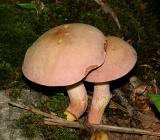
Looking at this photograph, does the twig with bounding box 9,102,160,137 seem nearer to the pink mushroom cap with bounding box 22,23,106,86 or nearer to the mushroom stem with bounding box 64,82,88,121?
the mushroom stem with bounding box 64,82,88,121

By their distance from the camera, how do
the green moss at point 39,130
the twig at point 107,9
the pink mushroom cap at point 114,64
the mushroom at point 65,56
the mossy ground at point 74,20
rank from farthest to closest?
1. the twig at point 107,9
2. the mossy ground at point 74,20
3. the green moss at point 39,130
4. the pink mushroom cap at point 114,64
5. the mushroom at point 65,56

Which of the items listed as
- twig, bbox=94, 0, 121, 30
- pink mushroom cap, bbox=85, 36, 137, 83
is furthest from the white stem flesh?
twig, bbox=94, 0, 121, 30

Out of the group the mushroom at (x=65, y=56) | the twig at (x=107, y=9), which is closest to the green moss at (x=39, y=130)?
the mushroom at (x=65, y=56)

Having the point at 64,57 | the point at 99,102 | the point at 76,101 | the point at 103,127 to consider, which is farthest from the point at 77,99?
the point at 64,57

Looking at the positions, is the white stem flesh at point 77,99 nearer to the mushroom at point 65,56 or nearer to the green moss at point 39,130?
the green moss at point 39,130

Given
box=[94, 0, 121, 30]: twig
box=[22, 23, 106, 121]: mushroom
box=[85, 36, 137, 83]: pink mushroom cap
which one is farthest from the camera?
box=[94, 0, 121, 30]: twig

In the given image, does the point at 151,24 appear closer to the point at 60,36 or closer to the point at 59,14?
the point at 59,14
